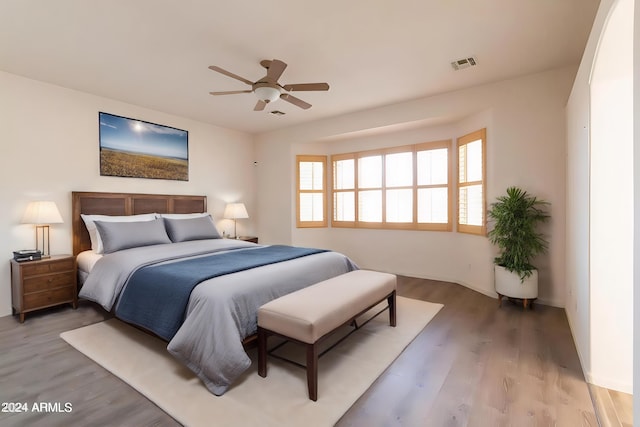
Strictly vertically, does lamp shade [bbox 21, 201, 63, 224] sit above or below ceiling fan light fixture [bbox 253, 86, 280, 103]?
below

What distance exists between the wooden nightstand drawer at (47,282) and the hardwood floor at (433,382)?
38cm

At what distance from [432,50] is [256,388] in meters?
3.40

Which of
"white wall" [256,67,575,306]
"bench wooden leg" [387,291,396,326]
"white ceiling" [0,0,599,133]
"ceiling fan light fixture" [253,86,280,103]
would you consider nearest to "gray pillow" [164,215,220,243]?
"white wall" [256,67,575,306]

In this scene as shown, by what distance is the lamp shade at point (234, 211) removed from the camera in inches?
217

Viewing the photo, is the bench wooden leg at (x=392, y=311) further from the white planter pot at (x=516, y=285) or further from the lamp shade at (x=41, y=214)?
the lamp shade at (x=41, y=214)

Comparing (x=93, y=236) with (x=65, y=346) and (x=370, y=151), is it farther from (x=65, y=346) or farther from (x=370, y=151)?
(x=370, y=151)

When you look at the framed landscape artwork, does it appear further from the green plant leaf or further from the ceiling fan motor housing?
the green plant leaf

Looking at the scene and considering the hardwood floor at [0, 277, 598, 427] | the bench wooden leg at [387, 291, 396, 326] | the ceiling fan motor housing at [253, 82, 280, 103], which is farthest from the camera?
the bench wooden leg at [387, 291, 396, 326]

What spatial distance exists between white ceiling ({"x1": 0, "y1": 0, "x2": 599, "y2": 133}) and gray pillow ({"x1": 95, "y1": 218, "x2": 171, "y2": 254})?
1.77m

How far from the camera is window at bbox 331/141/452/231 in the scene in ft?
15.8

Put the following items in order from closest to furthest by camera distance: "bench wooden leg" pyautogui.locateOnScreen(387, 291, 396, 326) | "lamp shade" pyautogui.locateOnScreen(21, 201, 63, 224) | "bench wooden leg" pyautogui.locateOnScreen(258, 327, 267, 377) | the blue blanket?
"bench wooden leg" pyautogui.locateOnScreen(258, 327, 267, 377)
the blue blanket
"bench wooden leg" pyautogui.locateOnScreen(387, 291, 396, 326)
"lamp shade" pyautogui.locateOnScreen(21, 201, 63, 224)

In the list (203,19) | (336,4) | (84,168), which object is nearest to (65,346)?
(84,168)

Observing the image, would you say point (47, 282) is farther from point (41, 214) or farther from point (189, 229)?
point (189, 229)

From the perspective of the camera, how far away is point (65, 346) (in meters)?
2.64
